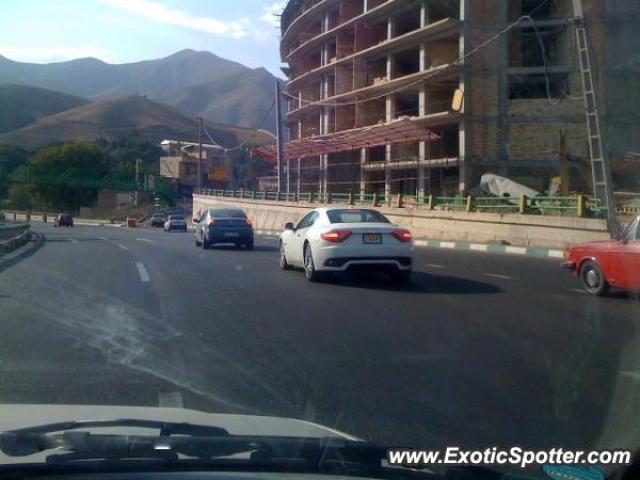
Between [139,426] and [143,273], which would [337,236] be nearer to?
[143,273]

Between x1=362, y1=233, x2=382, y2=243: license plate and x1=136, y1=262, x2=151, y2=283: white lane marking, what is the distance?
4510mm

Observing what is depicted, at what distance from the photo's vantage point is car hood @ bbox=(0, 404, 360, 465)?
3779 mm

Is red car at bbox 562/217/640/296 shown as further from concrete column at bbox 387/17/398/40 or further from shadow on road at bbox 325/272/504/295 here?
concrete column at bbox 387/17/398/40

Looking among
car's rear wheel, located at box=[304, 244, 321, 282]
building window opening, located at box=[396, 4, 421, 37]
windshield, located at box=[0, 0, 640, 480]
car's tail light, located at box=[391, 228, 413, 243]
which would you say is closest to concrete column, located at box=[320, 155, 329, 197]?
building window opening, located at box=[396, 4, 421, 37]

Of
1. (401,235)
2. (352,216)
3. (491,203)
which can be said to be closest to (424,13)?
(491,203)

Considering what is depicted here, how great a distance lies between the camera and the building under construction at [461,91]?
41250 millimetres

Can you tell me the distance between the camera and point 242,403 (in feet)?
20.9

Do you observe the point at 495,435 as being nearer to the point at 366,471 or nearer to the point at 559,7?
the point at 366,471

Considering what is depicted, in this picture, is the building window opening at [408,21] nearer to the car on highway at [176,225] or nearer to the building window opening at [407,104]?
the building window opening at [407,104]

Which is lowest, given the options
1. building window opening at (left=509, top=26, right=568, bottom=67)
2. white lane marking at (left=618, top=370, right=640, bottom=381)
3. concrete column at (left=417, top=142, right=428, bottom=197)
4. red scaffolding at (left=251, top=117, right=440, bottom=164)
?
white lane marking at (left=618, top=370, right=640, bottom=381)

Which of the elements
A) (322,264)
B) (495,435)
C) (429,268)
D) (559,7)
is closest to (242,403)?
(495,435)

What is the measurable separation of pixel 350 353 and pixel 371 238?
571 centimetres

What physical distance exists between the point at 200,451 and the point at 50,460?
1.95 ft

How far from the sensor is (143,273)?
16656mm
